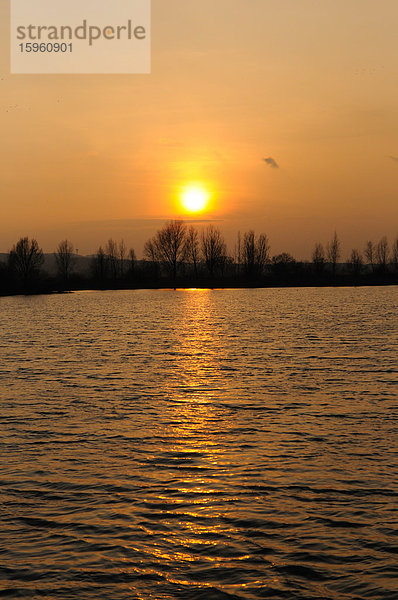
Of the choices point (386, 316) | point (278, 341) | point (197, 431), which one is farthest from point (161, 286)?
point (197, 431)

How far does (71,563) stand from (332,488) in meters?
5.35

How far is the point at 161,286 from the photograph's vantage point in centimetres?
19488

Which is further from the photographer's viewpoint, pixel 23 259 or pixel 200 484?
pixel 23 259

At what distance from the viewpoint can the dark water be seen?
344 inches

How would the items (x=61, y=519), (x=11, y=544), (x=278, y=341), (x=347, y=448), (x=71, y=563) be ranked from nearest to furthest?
(x=71, y=563) < (x=11, y=544) < (x=61, y=519) < (x=347, y=448) < (x=278, y=341)

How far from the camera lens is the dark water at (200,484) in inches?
344

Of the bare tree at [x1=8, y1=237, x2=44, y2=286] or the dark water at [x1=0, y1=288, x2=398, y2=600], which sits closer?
the dark water at [x1=0, y1=288, x2=398, y2=600]

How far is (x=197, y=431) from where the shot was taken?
16.7 m

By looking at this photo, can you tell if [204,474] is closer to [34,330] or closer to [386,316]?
[34,330]

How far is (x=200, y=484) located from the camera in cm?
1243

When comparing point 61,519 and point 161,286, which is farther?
point 161,286

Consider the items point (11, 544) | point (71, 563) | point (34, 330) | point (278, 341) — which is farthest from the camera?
point (34, 330)

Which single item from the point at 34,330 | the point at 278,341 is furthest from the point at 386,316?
the point at 34,330

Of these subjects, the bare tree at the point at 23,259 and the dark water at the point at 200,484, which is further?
the bare tree at the point at 23,259
